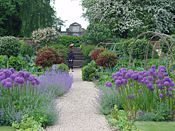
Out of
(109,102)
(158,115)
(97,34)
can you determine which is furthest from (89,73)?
(97,34)

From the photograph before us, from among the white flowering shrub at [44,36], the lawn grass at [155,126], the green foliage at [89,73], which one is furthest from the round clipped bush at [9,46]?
the lawn grass at [155,126]

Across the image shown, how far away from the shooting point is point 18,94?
4.26 meters

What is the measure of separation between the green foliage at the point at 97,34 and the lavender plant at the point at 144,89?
1230cm

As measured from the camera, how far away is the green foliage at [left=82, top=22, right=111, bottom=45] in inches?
650

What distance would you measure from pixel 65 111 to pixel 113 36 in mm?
12944

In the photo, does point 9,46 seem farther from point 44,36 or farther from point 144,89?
point 144,89

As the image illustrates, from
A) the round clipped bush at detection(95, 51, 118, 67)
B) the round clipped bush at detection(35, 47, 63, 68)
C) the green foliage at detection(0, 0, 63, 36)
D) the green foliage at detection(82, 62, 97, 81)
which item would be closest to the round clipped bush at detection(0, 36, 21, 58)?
the round clipped bush at detection(35, 47, 63, 68)

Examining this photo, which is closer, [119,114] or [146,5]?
[119,114]

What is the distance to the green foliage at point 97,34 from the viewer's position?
16.5 metres

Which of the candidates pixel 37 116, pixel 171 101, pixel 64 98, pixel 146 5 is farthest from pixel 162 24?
pixel 37 116

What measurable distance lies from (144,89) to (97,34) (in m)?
12.5

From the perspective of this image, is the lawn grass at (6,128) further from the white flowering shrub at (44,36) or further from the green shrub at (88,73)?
the white flowering shrub at (44,36)

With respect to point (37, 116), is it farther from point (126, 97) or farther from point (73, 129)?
point (126, 97)

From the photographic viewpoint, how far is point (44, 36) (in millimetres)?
15367
